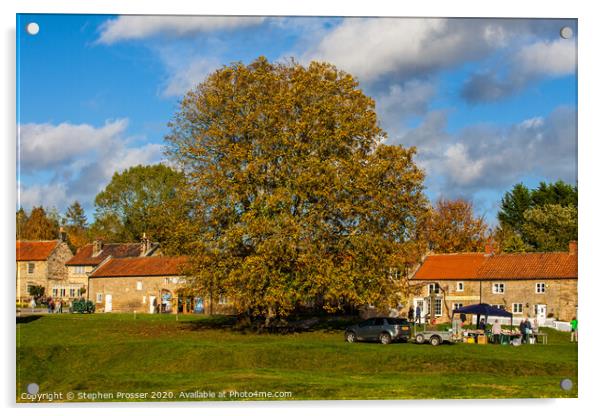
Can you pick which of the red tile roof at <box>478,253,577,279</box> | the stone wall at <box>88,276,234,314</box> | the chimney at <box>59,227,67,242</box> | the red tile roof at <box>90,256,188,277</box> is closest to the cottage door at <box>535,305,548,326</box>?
the red tile roof at <box>478,253,577,279</box>

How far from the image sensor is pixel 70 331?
48594mm

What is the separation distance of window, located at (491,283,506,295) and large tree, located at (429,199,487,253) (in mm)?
20375

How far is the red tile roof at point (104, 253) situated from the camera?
85812mm

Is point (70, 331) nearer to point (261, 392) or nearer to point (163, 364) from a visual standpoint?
point (163, 364)

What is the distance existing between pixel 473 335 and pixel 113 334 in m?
20.9

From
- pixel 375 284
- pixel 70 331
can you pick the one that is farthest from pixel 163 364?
pixel 70 331

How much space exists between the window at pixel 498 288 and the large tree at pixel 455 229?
66.8 ft

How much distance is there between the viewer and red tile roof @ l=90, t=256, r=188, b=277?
251 ft

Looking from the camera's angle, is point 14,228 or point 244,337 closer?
point 14,228

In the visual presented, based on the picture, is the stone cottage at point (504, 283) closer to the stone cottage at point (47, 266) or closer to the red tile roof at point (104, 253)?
the red tile roof at point (104, 253)

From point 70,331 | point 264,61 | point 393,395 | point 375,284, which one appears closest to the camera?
point 393,395

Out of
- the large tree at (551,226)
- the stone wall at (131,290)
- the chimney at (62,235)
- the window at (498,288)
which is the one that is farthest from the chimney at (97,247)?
the large tree at (551,226)

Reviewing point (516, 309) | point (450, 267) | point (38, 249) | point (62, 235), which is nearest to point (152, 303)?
point (38, 249)

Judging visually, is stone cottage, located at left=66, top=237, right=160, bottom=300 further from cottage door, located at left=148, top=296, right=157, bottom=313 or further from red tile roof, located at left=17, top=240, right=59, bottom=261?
cottage door, located at left=148, top=296, right=157, bottom=313
